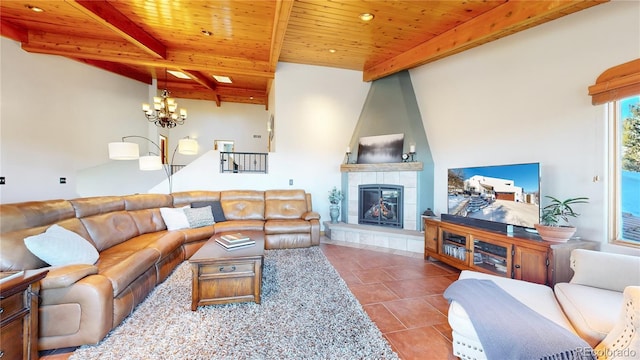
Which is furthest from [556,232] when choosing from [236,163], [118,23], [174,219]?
[236,163]

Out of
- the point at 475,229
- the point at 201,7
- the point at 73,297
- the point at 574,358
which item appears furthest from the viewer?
the point at 201,7

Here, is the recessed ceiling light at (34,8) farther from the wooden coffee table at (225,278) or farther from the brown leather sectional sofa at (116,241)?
the wooden coffee table at (225,278)

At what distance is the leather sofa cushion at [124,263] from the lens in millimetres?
1977

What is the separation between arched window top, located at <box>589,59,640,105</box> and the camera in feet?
7.15

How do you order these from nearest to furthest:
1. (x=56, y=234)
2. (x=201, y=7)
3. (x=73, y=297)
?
1. (x=73, y=297)
2. (x=56, y=234)
3. (x=201, y=7)

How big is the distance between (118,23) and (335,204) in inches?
170

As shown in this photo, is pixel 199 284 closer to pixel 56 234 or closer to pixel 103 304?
pixel 103 304

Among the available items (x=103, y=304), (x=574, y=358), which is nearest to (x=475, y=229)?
(x=574, y=358)

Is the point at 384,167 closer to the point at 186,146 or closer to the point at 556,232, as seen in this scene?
the point at 556,232

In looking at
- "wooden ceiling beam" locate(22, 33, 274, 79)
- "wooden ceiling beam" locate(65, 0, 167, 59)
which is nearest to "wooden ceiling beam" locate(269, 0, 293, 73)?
"wooden ceiling beam" locate(22, 33, 274, 79)

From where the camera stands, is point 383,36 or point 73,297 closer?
point 73,297

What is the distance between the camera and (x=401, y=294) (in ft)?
8.56

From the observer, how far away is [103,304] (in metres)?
1.80

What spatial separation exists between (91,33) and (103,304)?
14.6 ft
